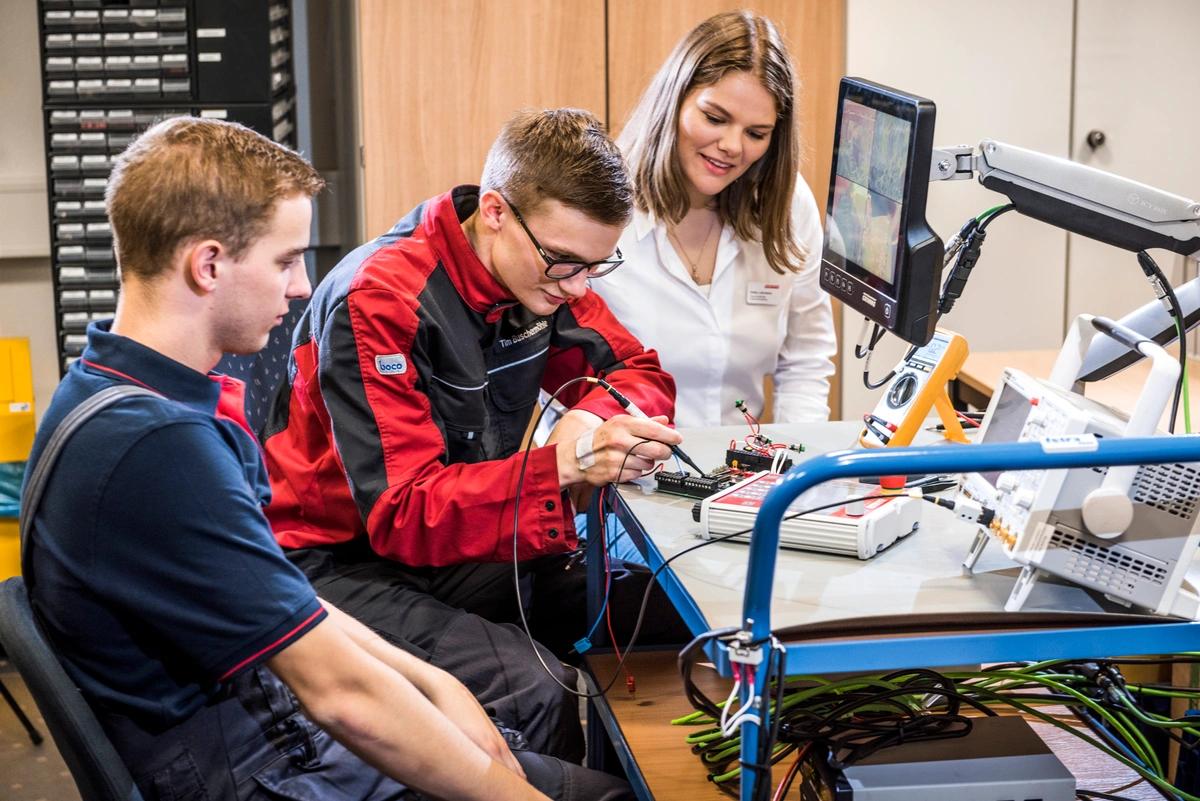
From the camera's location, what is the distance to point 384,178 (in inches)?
129

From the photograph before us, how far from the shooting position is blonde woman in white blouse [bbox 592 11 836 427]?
2.25m

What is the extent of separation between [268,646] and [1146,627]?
0.83m

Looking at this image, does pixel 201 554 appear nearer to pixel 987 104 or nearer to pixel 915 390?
pixel 915 390

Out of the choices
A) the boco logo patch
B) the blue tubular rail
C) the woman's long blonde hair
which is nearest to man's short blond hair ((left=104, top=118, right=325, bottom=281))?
the boco logo patch

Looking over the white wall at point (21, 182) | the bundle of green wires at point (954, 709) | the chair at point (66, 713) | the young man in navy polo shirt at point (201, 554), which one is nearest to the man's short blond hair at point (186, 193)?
the young man in navy polo shirt at point (201, 554)

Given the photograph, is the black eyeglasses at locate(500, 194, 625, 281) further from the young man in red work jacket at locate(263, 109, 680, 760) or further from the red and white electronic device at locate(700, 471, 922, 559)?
the red and white electronic device at locate(700, 471, 922, 559)

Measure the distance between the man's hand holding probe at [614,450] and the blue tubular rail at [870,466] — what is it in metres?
0.49

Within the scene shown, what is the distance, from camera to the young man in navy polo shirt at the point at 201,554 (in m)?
1.16

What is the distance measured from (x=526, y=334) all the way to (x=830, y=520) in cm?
70

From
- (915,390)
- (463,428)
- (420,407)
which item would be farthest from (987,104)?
(420,407)

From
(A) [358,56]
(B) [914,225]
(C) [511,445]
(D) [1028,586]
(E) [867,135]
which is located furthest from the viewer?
(A) [358,56]

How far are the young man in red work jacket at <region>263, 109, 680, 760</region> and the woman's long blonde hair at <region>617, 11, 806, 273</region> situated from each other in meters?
0.41

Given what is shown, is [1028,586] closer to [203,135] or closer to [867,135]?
[867,135]

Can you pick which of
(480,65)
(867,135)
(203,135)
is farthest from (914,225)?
(480,65)
